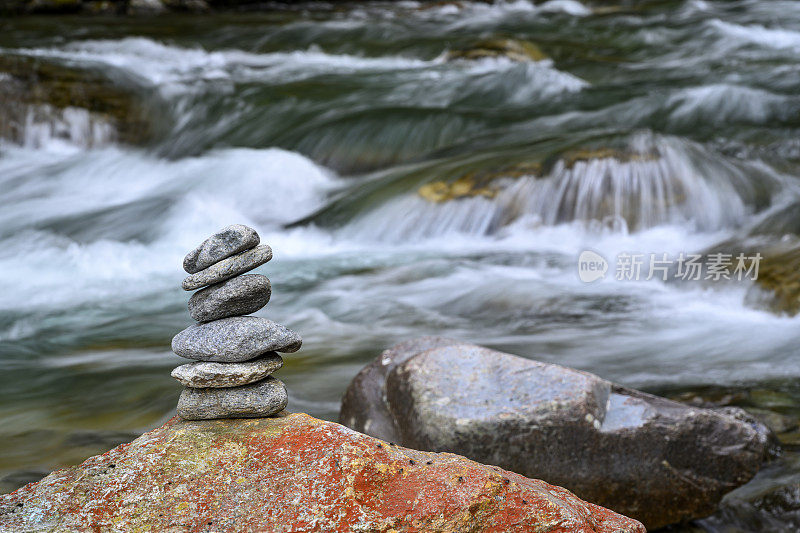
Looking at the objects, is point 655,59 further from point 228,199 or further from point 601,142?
point 228,199

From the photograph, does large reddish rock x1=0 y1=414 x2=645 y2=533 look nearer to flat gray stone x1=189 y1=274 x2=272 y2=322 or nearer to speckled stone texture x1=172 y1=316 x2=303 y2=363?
speckled stone texture x1=172 y1=316 x2=303 y2=363

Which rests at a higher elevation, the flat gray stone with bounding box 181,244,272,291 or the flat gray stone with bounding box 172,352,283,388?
the flat gray stone with bounding box 181,244,272,291

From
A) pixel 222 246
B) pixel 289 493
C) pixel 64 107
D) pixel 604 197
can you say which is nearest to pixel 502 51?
pixel 604 197

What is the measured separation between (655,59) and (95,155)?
10312 millimetres

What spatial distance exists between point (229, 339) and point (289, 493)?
0.78 m

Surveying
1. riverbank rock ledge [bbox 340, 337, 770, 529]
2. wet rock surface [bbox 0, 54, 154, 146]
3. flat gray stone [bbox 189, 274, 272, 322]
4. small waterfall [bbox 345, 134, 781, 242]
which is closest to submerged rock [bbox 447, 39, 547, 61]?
small waterfall [bbox 345, 134, 781, 242]

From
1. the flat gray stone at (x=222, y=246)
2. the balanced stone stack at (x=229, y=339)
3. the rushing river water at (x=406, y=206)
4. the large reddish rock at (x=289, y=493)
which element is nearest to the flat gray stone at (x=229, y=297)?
the balanced stone stack at (x=229, y=339)

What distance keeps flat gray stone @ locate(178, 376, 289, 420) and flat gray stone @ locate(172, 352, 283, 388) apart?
49 mm

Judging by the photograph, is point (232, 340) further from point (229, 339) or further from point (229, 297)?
point (229, 297)

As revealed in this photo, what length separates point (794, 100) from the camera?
12945 millimetres

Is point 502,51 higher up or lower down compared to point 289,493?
higher up

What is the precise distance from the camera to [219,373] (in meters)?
3.82

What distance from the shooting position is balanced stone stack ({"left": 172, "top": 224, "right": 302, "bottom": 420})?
3832mm

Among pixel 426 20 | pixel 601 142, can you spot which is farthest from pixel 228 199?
pixel 426 20
